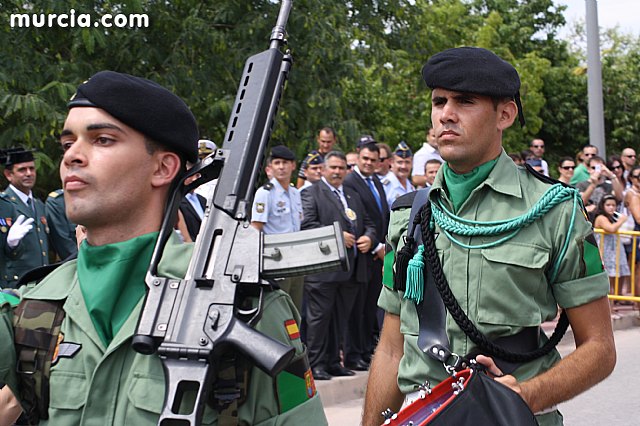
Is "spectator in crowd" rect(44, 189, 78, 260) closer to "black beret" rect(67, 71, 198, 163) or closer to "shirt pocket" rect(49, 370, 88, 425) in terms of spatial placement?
"black beret" rect(67, 71, 198, 163)

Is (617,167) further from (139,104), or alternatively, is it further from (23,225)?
(139,104)

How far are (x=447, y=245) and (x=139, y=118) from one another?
1.10 meters

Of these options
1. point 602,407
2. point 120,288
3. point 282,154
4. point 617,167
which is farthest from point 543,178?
point 617,167

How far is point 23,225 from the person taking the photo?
769 centimetres

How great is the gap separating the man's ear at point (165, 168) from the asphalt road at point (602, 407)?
15.3 feet

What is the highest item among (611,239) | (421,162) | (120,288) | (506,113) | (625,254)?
(506,113)

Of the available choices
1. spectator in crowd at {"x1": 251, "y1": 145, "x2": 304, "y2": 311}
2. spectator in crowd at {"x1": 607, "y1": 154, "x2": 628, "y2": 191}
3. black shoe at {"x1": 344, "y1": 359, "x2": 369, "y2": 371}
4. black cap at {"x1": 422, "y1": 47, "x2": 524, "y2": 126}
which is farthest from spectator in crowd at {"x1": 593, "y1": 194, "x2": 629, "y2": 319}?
black cap at {"x1": 422, "y1": 47, "x2": 524, "y2": 126}

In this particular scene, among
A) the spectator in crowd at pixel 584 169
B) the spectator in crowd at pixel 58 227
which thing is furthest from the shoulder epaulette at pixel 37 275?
the spectator in crowd at pixel 584 169

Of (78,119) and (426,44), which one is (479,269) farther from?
(426,44)

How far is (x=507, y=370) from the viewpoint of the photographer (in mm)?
2742

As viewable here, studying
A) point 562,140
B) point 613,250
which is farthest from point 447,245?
point 562,140

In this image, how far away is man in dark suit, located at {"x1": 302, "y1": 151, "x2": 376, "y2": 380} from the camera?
25.7 ft

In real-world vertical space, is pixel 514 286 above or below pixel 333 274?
above

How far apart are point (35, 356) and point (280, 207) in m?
5.85
